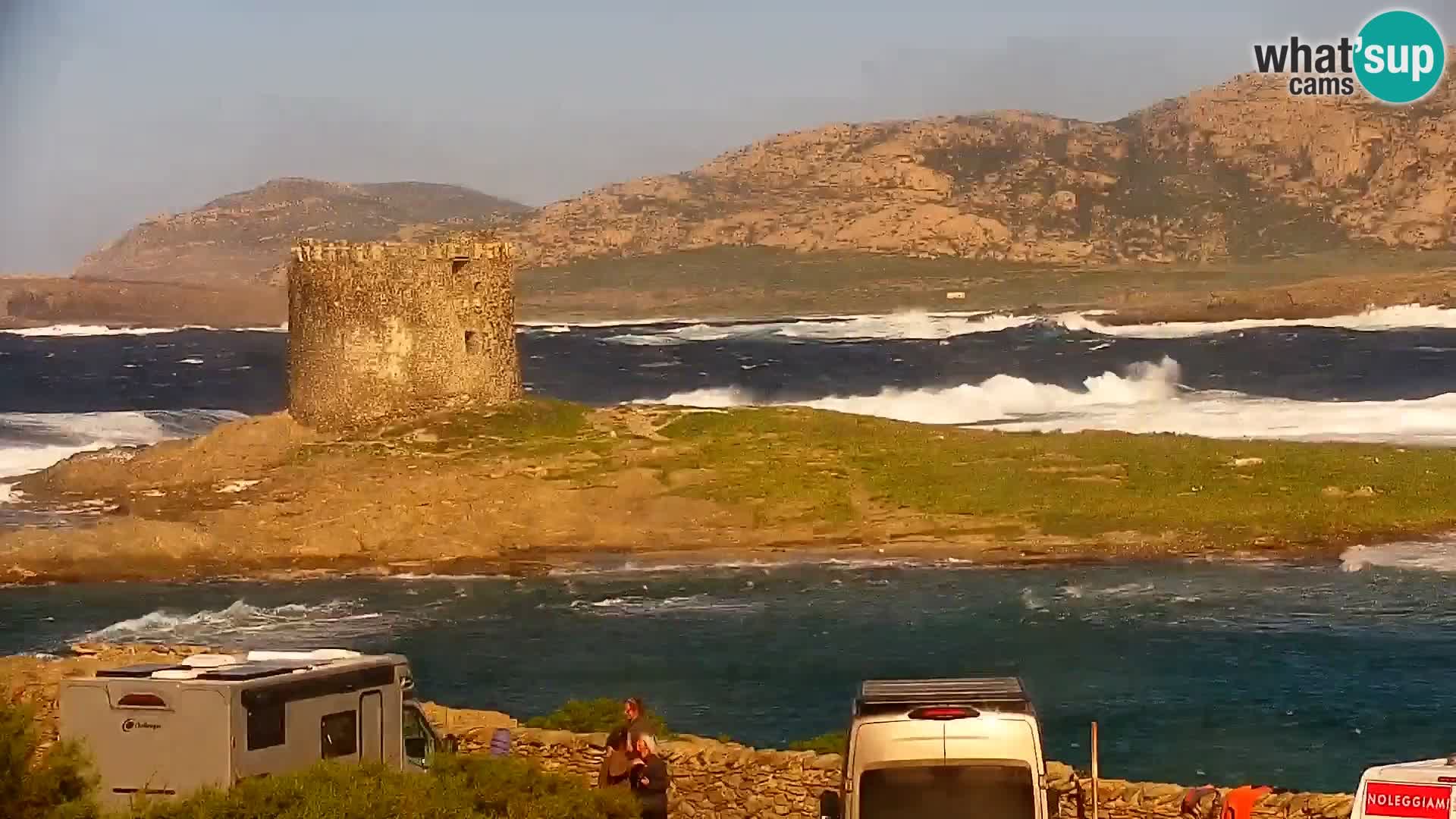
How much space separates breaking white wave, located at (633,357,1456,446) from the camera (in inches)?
1960

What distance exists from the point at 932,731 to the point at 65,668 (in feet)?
36.8

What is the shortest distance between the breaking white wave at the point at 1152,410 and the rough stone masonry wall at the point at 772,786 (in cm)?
3212

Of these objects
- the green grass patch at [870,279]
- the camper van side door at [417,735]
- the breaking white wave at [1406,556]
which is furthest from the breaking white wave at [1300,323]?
the camper van side door at [417,735]

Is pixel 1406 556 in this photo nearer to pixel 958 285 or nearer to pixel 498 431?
pixel 498 431

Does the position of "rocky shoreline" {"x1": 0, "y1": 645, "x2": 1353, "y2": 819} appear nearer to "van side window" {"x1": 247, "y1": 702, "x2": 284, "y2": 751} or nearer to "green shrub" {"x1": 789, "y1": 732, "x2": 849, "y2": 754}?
"green shrub" {"x1": 789, "y1": 732, "x2": 849, "y2": 754}

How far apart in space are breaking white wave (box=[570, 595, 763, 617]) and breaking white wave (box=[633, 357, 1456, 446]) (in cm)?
1807

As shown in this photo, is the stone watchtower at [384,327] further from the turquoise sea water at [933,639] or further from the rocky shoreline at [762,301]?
the rocky shoreline at [762,301]

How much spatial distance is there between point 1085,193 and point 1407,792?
105 meters

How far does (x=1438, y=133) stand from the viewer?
105 meters

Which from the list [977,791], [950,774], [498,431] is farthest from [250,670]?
[498,431]

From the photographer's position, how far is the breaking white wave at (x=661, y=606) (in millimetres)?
29875

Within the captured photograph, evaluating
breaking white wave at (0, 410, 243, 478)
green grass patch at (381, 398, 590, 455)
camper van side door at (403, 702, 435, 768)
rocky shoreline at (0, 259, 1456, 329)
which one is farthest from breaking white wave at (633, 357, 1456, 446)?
camper van side door at (403, 702, 435, 768)

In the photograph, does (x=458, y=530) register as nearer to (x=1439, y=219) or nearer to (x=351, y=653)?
(x=351, y=653)

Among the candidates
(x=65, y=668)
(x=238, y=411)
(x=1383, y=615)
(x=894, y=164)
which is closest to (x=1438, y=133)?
(x=894, y=164)
